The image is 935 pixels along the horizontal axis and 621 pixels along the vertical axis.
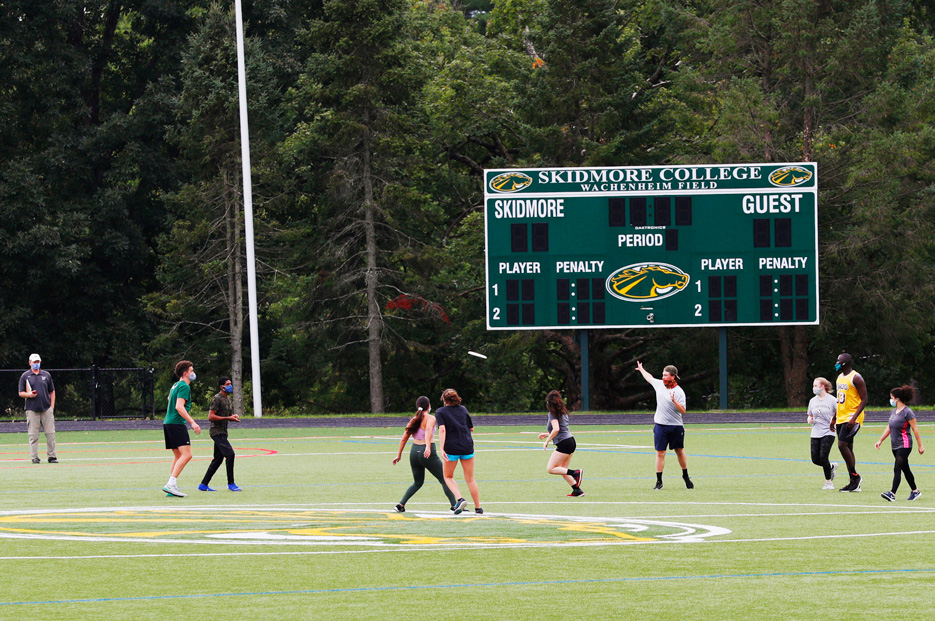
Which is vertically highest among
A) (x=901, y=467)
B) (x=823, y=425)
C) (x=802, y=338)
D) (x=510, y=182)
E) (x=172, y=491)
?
(x=510, y=182)

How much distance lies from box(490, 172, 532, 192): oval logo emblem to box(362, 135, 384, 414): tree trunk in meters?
10.6

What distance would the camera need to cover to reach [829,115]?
48.4 meters

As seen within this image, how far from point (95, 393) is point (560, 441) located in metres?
31.3

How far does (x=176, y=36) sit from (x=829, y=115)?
1088 inches

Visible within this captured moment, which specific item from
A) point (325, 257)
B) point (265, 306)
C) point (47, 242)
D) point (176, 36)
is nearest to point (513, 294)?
point (325, 257)

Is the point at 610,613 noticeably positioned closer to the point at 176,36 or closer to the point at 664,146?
the point at 664,146

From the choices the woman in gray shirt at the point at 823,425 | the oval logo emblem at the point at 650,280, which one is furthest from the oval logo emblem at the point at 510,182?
the woman in gray shirt at the point at 823,425

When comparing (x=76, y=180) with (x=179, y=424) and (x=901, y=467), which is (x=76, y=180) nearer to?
(x=179, y=424)

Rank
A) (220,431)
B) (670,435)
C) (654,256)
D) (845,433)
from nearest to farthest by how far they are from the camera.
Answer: (845,433) → (670,435) → (220,431) → (654,256)

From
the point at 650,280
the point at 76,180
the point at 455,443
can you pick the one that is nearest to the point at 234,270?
the point at 76,180

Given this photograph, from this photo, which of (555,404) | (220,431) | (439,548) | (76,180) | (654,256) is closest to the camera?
Result: (439,548)

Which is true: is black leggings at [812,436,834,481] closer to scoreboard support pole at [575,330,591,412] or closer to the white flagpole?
scoreboard support pole at [575,330,591,412]

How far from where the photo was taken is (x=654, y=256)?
37.5m

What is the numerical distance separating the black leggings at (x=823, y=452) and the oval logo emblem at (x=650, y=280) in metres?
19.8
